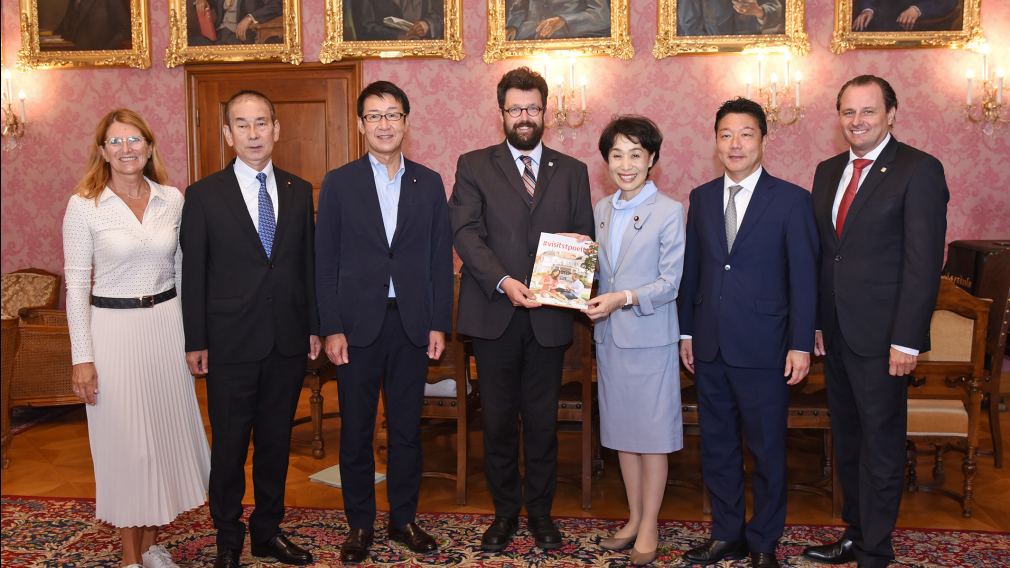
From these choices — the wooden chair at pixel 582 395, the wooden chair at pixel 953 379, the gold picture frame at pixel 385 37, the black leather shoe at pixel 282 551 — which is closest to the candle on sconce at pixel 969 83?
the wooden chair at pixel 953 379

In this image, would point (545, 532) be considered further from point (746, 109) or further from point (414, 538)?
point (746, 109)

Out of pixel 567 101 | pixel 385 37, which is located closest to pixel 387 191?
Answer: pixel 567 101

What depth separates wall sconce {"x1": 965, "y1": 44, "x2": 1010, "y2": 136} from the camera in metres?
6.45

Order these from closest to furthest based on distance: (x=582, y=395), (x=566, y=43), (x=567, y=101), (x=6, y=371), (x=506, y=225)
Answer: (x=506, y=225), (x=582, y=395), (x=6, y=371), (x=566, y=43), (x=567, y=101)

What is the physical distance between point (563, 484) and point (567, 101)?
351 cm

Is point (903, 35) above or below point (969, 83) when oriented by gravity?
above

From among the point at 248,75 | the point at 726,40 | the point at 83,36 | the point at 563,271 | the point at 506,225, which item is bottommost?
the point at 563,271

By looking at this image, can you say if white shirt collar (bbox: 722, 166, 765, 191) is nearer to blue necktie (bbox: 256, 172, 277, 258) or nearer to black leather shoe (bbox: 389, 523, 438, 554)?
blue necktie (bbox: 256, 172, 277, 258)

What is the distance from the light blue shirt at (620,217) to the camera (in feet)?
10.7

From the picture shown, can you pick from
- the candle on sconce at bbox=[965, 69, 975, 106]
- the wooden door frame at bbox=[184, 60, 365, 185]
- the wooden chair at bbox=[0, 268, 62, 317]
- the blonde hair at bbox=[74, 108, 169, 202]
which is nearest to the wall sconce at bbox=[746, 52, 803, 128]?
the candle on sconce at bbox=[965, 69, 975, 106]

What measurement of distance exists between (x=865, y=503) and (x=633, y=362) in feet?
3.48

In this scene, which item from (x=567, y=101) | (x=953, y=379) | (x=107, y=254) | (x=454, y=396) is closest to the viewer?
(x=107, y=254)

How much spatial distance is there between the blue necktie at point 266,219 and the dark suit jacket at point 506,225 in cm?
73

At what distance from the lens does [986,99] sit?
21.3 feet
